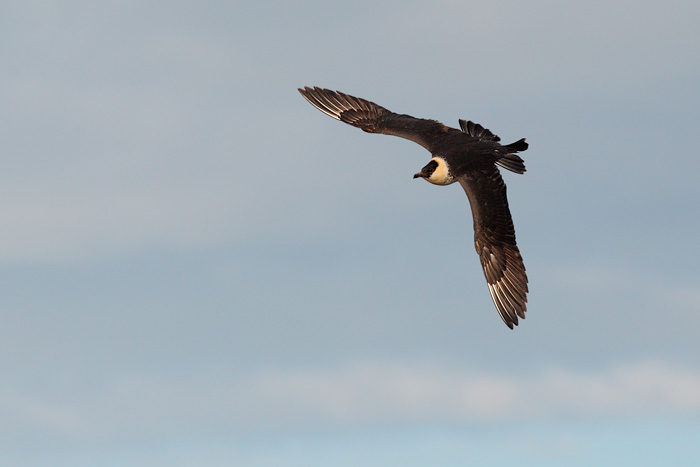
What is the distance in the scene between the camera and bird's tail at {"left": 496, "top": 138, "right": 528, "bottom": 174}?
19953 mm

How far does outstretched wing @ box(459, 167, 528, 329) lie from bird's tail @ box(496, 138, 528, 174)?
852 millimetres

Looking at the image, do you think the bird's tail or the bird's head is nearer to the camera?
the bird's head

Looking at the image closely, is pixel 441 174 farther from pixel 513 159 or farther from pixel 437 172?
pixel 513 159

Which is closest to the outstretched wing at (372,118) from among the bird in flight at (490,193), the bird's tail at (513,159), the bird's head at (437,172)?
the bird in flight at (490,193)

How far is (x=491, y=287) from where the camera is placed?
19.6 metres

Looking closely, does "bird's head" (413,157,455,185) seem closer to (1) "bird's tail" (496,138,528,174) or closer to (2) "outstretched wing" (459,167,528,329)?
(2) "outstretched wing" (459,167,528,329)

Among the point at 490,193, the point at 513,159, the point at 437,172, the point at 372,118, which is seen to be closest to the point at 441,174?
the point at 437,172

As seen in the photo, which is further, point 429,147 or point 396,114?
point 396,114

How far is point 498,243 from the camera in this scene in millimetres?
19406

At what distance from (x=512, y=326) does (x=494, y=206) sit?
2.32 m

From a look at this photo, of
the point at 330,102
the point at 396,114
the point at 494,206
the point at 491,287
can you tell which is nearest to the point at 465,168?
the point at 494,206

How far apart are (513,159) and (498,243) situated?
1.83 m

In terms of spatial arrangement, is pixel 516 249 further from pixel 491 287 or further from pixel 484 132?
pixel 484 132

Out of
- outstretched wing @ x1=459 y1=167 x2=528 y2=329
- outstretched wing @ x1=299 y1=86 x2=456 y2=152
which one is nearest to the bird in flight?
outstretched wing @ x1=459 y1=167 x2=528 y2=329
